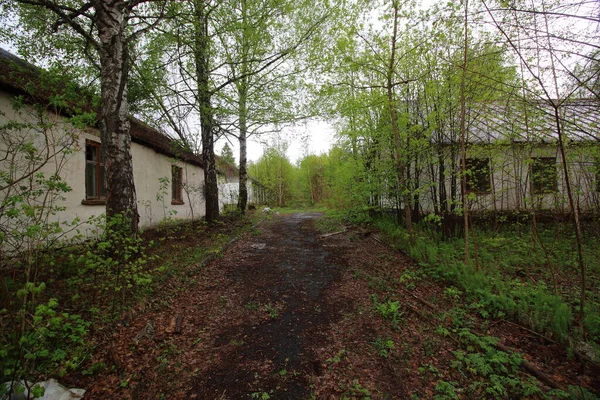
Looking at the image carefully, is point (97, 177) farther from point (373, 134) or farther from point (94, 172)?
point (373, 134)

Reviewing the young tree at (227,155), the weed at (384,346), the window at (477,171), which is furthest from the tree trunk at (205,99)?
the weed at (384,346)

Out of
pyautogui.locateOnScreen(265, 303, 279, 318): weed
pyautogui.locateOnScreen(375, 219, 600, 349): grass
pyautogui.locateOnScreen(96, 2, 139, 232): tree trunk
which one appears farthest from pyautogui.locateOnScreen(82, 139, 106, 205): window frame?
pyautogui.locateOnScreen(375, 219, 600, 349): grass

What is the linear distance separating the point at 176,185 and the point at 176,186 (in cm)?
5

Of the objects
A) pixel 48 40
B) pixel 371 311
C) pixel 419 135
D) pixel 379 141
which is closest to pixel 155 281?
pixel 371 311

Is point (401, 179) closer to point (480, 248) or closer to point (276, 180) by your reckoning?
point (480, 248)

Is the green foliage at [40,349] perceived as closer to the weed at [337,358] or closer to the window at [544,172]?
the weed at [337,358]

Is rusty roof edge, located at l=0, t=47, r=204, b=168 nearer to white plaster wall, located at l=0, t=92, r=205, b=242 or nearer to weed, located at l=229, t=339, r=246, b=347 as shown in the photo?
white plaster wall, located at l=0, t=92, r=205, b=242

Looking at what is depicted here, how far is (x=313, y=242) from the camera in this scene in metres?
8.21

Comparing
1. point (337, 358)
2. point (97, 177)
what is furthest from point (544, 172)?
point (97, 177)

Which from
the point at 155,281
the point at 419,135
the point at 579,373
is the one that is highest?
the point at 419,135

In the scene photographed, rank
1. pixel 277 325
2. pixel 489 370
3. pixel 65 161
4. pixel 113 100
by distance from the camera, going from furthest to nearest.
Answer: pixel 65 161, pixel 113 100, pixel 277 325, pixel 489 370

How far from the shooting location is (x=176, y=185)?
1184cm

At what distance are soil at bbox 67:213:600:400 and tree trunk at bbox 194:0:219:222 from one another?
4.73 meters

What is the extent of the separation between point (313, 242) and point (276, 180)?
20485mm
